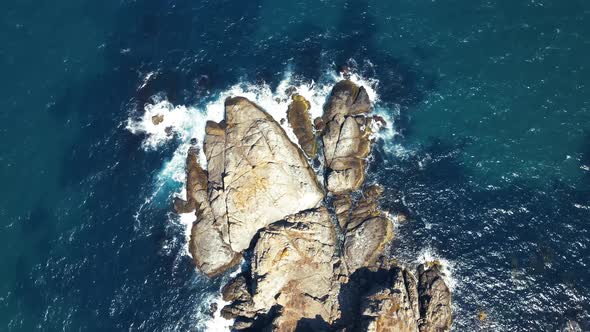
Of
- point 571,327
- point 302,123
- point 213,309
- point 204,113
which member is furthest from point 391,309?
point 204,113

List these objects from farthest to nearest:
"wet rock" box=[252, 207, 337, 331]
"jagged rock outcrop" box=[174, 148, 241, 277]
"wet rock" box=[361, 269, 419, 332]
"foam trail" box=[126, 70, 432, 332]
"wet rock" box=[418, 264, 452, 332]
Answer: "foam trail" box=[126, 70, 432, 332], "jagged rock outcrop" box=[174, 148, 241, 277], "wet rock" box=[252, 207, 337, 331], "wet rock" box=[418, 264, 452, 332], "wet rock" box=[361, 269, 419, 332]

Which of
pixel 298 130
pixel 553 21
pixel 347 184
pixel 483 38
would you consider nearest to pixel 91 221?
pixel 298 130

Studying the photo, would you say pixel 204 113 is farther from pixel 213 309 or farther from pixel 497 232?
pixel 497 232

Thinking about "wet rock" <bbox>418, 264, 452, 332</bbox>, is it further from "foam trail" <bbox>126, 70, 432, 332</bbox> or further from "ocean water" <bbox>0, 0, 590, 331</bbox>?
"foam trail" <bbox>126, 70, 432, 332</bbox>

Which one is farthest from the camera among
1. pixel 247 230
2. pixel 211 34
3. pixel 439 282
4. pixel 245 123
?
pixel 211 34

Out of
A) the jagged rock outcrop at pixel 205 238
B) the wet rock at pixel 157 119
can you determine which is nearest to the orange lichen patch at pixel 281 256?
the jagged rock outcrop at pixel 205 238

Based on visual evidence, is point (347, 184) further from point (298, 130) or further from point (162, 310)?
point (162, 310)

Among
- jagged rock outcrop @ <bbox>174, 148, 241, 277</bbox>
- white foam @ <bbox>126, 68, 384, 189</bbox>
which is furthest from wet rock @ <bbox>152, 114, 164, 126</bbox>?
jagged rock outcrop @ <bbox>174, 148, 241, 277</bbox>
